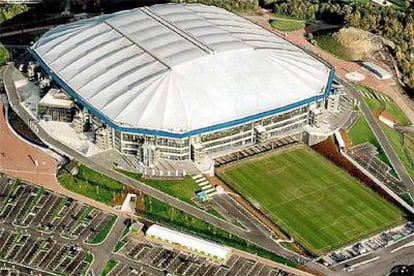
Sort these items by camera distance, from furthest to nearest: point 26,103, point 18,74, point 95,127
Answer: point 18,74
point 26,103
point 95,127

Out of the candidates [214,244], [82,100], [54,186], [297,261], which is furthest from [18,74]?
[297,261]

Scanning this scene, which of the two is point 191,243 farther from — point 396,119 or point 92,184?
point 396,119

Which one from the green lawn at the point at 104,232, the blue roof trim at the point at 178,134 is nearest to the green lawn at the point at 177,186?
the blue roof trim at the point at 178,134

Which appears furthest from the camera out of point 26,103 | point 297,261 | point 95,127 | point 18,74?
point 18,74

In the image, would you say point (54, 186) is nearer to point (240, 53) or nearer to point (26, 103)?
point (26, 103)

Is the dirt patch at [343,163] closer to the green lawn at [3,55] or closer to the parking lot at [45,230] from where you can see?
the parking lot at [45,230]

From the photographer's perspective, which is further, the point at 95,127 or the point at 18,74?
the point at 18,74

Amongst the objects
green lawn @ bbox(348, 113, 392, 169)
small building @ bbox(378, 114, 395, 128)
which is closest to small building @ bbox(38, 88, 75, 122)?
green lawn @ bbox(348, 113, 392, 169)
